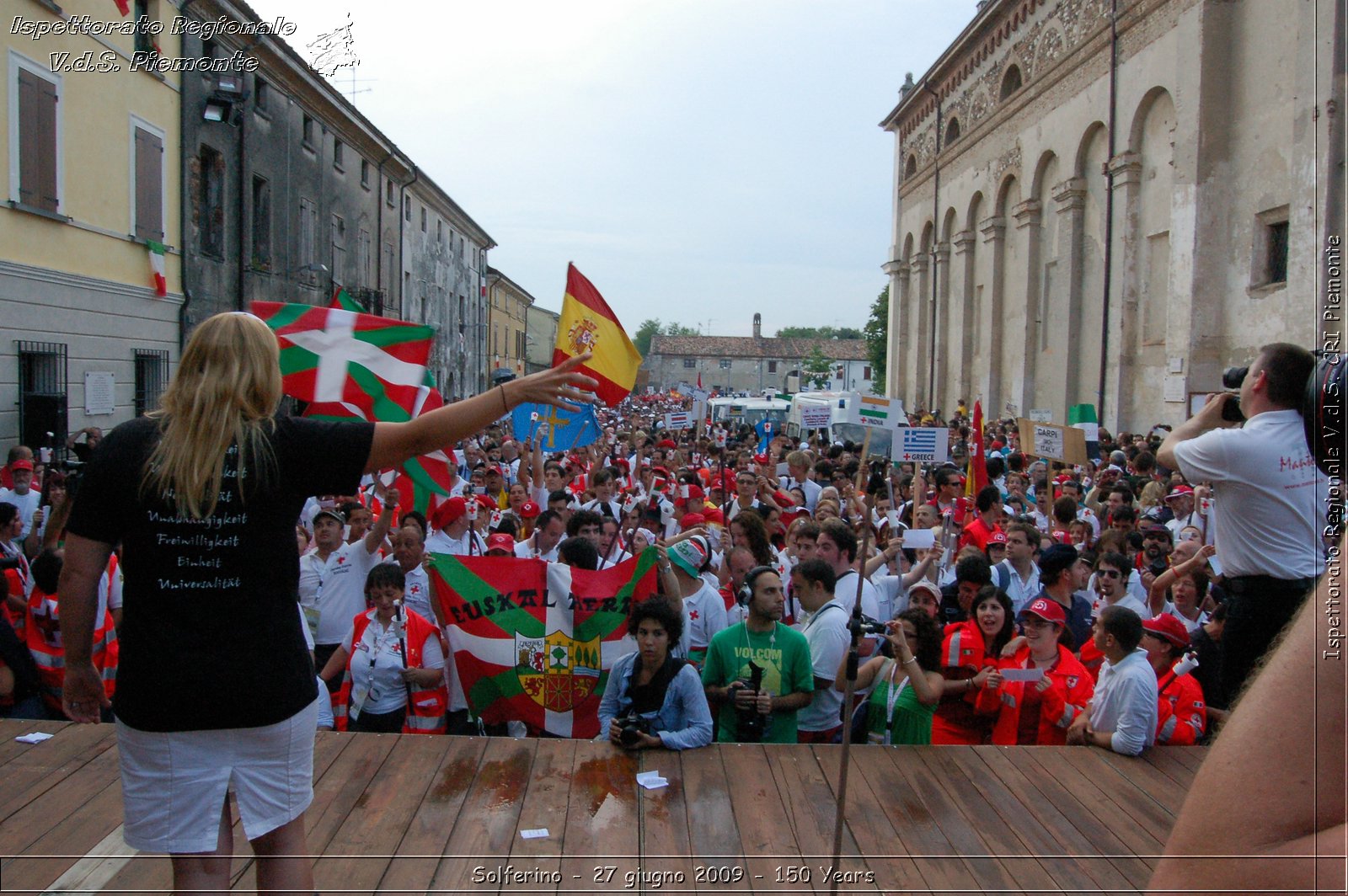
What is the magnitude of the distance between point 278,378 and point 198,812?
1156 mm

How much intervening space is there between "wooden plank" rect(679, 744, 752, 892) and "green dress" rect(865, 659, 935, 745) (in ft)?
3.90

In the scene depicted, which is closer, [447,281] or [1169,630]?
[1169,630]

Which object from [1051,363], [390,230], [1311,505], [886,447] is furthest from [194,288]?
[1051,363]

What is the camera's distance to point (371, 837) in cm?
389

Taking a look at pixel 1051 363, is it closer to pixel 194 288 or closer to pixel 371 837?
pixel 194 288

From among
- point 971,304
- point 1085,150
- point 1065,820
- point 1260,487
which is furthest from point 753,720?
point 971,304

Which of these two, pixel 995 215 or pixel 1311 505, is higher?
pixel 995 215

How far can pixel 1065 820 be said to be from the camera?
416 cm

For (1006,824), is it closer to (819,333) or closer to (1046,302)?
(1046,302)

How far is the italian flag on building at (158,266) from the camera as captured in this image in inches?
728

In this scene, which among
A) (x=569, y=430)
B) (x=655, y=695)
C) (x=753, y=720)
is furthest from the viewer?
(x=569, y=430)

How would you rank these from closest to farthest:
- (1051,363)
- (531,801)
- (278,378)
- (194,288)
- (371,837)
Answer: (278,378) < (371,837) < (531,801) < (194,288) < (1051,363)

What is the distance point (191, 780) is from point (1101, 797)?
3.71 meters

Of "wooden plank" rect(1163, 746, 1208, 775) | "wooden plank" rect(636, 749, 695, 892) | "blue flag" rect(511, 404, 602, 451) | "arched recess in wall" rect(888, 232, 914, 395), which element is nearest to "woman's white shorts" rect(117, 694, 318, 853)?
"wooden plank" rect(636, 749, 695, 892)
